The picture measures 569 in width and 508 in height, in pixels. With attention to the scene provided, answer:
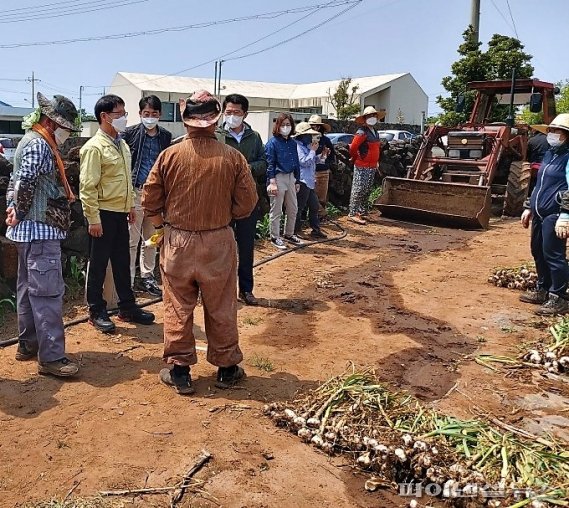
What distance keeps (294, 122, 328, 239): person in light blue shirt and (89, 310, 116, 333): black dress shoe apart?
4.23m

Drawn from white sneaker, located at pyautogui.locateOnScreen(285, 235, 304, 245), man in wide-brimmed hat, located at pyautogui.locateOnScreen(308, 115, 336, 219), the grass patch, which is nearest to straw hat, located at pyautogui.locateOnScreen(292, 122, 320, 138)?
man in wide-brimmed hat, located at pyautogui.locateOnScreen(308, 115, 336, 219)

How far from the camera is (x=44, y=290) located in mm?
3912

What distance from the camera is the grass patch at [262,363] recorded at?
4.24 metres

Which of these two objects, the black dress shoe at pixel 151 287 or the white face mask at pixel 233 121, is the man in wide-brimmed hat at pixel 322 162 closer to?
the white face mask at pixel 233 121

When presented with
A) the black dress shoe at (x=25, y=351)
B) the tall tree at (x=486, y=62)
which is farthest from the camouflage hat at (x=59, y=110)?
the tall tree at (x=486, y=62)

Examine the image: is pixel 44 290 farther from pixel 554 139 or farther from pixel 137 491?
pixel 554 139

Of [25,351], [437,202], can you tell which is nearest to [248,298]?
[25,351]

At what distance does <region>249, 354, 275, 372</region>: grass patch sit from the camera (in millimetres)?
4242

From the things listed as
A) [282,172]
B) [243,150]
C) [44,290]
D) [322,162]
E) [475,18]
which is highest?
[475,18]

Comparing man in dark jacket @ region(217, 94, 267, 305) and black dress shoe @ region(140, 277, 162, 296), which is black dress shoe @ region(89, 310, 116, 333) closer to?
black dress shoe @ region(140, 277, 162, 296)

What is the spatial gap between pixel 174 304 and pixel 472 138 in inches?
333

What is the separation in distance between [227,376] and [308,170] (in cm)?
502

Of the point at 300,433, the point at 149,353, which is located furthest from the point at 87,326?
the point at 300,433

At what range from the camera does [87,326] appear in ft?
16.3
